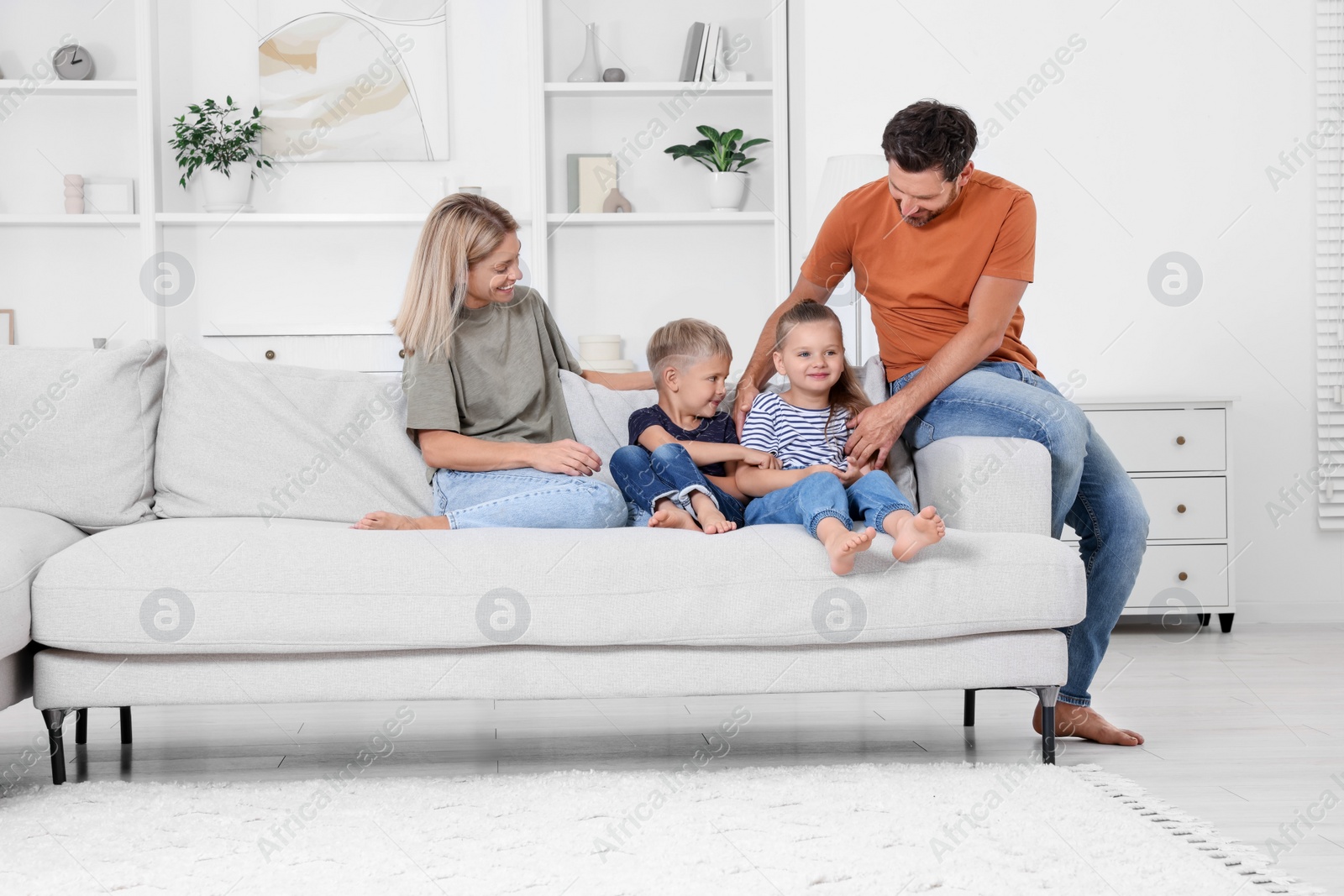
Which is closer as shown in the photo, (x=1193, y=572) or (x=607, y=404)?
(x=607, y=404)

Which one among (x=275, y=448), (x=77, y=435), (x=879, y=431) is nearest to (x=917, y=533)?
(x=879, y=431)

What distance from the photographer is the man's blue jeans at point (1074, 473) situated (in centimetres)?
202

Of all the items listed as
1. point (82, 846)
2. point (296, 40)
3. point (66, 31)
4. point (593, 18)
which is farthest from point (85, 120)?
point (82, 846)

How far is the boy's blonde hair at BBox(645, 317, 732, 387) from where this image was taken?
226 cm

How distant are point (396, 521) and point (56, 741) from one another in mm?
633

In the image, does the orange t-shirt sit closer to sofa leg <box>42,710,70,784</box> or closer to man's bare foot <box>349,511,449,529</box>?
man's bare foot <box>349,511,449,529</box>

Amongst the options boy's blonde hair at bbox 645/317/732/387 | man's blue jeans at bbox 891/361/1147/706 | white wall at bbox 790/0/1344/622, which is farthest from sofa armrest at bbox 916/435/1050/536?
white wall at bbox 790/0/1344/622

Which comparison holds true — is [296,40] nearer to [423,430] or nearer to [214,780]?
[423,430]

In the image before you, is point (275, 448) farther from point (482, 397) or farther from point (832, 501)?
point (832, 501)

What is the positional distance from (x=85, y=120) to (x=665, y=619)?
3.56m

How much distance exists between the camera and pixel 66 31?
13.6 ft

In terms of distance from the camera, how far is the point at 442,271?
2182 mm

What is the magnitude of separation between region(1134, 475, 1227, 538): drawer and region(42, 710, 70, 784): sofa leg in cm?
287

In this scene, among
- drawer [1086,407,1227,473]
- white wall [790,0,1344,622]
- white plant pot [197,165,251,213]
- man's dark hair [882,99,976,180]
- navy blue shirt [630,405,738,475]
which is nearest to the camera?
man's dark hair [882,99,976,180]
